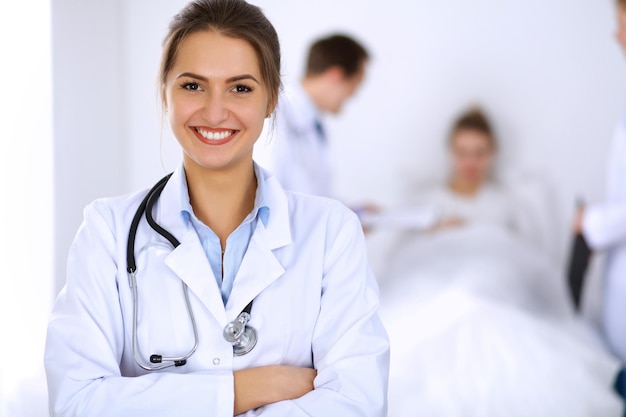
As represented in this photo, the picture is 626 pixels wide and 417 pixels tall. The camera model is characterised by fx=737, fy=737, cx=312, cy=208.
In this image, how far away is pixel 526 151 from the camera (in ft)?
11.0

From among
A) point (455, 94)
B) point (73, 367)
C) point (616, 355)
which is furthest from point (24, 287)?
point (455, 94)

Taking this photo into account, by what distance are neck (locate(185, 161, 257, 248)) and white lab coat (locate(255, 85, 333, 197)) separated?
100 centimetres

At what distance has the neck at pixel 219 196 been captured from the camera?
1.17 metres

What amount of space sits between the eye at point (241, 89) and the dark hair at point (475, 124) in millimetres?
2305

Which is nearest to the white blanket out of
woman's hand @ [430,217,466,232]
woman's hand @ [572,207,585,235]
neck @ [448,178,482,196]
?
woman's hand @ [572,207,585,235]

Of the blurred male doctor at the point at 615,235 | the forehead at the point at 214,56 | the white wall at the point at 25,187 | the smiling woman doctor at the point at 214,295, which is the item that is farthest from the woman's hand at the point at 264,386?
the blurred male doctor at the point at 615,235

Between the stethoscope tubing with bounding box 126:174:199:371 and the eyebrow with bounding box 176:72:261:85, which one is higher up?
the eyebrow with bounding box 176:72:261:85

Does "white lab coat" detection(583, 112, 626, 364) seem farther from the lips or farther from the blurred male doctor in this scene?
the lips

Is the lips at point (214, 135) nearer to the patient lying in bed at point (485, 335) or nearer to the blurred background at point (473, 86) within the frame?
the patient lying in bed at point (485, 335)

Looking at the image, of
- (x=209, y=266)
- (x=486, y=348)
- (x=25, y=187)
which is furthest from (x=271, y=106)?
(x=486, y=348)

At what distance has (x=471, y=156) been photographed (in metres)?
3.31

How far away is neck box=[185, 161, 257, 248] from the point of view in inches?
45.9

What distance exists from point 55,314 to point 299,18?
8.18ft

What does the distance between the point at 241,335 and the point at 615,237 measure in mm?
1621
